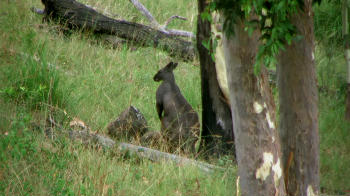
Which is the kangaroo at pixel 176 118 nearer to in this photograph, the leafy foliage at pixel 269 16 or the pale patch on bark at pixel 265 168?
the pale patch on bark at pixel 265 168

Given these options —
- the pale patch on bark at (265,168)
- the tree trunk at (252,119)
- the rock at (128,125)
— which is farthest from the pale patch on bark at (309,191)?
the rock at (128,125)

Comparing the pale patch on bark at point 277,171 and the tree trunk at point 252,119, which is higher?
the tree trunk at point 252,119

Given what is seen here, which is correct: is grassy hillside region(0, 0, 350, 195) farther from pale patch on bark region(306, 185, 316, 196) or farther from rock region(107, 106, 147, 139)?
pale patch on bark region(306, 185, 316, 196)

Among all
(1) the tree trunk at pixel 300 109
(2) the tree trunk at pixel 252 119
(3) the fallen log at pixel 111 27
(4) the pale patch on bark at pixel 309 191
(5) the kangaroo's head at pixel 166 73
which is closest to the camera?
(2) the tree trunk at pixel 252 119

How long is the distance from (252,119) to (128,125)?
9.48 feet

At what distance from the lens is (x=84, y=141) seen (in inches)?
219

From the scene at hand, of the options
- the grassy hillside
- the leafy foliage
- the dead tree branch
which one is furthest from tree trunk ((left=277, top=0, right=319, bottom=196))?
the dead tree branch

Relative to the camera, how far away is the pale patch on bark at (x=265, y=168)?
159 inches

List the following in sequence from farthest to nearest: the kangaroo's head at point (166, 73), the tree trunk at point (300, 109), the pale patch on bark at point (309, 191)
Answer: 1. the kangaroo's head at point (166, 73)
2. the pale patch on bark at point (309, 191)
3. the tree trunk at point (300, 109)

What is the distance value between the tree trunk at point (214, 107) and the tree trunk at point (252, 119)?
2.29 meters

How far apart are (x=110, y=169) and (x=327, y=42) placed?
5.09 m

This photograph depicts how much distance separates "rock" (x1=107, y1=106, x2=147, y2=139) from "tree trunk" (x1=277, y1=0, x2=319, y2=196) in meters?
2.42

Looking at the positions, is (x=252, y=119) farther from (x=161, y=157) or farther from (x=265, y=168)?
(x=161, y=157)

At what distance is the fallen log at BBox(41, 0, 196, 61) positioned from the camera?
32.0ft
